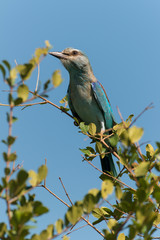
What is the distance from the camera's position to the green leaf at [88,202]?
1.44 metres

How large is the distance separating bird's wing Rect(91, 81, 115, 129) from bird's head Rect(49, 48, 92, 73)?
0.39 meters

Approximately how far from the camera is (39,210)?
1.37 m

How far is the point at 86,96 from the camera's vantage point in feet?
17.5

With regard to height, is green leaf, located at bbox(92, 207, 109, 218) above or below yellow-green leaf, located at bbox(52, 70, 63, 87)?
below

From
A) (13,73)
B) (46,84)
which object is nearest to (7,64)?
(13,73)

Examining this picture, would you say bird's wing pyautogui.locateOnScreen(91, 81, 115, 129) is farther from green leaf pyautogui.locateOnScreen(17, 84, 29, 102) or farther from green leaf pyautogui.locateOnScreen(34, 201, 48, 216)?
green leaf pyautogui.locateOnScreen(34, 201, 48, 216)

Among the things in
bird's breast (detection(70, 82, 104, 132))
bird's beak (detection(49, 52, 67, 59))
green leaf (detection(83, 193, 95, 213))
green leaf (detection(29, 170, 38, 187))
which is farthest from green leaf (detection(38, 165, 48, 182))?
bird's beak (detection(49, 52, 67, 59))

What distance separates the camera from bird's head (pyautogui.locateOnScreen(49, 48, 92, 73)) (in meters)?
5.48

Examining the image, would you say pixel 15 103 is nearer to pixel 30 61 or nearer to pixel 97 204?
pixel 30 61

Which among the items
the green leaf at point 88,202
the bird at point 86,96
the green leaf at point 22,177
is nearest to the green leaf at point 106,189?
the green leaf at point 88,202

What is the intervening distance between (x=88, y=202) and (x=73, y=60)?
4361 millimetres

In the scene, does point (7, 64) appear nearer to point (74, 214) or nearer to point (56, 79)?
point (56, 79)

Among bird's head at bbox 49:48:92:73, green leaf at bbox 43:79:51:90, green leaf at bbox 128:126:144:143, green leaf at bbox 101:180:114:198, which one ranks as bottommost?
green leaf at bbox 101:180:114:198

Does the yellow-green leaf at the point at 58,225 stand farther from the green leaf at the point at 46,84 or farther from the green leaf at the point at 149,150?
the green leaf at the point at 149,150
